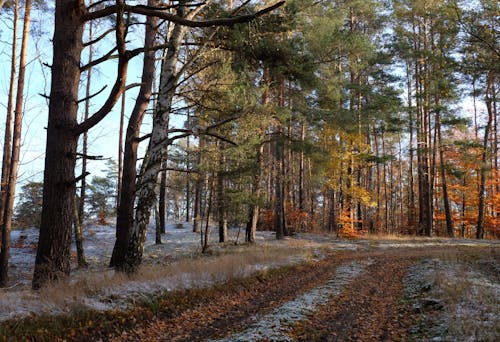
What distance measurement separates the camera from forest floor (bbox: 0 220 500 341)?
4.44 metres

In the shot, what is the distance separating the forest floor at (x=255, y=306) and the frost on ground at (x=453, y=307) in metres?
0.02

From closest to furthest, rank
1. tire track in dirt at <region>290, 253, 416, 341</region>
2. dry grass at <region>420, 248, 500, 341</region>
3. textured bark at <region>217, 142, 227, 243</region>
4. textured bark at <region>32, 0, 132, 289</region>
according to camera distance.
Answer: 1. textured bark at <region>32, 0, 132, 289</region>
2. dry grass at <region>420, 248, 500, 341</region>
3. tire track in dirt at <region>290, 253, 416, 341</region>
4. textured bark at <region>217, 142, 227, 243</region>

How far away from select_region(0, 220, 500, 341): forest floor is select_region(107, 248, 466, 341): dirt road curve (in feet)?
0.06

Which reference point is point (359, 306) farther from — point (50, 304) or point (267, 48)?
point (267, 48)

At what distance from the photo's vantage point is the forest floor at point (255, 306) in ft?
14.6

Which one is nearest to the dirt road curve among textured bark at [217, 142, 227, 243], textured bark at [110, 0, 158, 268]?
textured bark at [110, 0, 158, 268]

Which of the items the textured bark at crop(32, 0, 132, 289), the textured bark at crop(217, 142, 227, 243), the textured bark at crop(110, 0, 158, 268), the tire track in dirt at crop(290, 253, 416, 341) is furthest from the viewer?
the textured bark at crop(217, 142, 227, 243)

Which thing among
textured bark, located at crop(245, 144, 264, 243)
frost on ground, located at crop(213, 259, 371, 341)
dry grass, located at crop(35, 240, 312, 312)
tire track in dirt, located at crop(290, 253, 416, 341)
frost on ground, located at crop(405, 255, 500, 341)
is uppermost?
textured bark, located at crop(245, 144, 264, 243)

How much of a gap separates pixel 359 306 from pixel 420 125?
21362 mm

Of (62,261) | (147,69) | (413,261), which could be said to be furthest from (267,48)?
(413,261)

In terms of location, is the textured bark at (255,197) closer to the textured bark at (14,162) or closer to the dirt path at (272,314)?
the dirt path at (272,314)

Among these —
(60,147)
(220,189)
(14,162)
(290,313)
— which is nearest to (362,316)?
(290,313)

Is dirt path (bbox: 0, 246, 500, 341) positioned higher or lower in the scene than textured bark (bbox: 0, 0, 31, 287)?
lower

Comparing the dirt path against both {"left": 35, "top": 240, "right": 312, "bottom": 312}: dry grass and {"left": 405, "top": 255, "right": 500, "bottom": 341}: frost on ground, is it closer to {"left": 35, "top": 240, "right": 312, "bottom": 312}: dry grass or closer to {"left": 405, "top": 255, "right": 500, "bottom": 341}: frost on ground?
{"left": 405, "top": 255, "right": 500, "bottom": 341}: frost on ground
